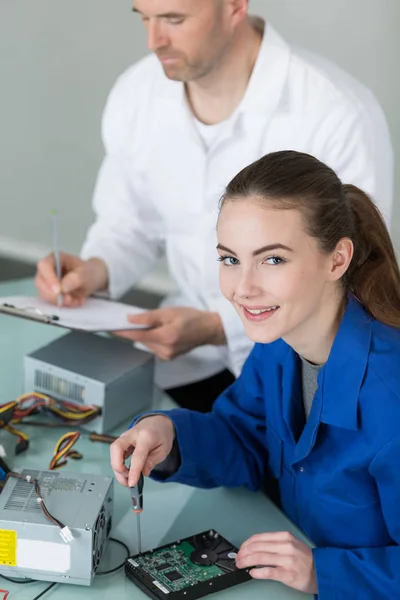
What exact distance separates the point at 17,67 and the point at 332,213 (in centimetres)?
264

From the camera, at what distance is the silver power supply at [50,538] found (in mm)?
1061

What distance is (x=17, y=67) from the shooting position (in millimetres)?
3498

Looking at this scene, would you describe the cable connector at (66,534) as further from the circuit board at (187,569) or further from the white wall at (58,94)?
the white wall at (58,94)

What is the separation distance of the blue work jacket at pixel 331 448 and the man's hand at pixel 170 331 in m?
0.33

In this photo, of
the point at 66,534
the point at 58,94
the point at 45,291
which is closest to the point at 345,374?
the point at 66,534

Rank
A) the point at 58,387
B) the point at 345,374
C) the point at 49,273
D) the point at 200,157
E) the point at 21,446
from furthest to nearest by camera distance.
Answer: the point at 200,157
the point at 49,273
the point at 58,387
the point at 21,446
the point at 345,374

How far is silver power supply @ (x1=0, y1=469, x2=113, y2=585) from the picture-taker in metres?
1.06

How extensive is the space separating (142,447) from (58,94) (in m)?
2.54

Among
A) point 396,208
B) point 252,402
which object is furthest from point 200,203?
point 396,208

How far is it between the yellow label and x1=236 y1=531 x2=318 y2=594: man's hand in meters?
0.29

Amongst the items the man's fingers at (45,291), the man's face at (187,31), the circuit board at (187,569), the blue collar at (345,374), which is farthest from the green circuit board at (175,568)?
the man's face at (187,31)

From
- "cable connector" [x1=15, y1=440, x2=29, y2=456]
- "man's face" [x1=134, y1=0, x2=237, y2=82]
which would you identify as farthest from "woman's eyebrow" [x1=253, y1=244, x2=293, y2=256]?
"man's face" [x1=134, y1=0, x2=237, y2=82]

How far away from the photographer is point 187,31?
5.70 ft

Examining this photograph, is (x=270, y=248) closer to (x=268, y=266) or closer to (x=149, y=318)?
(x=268, y=266)
